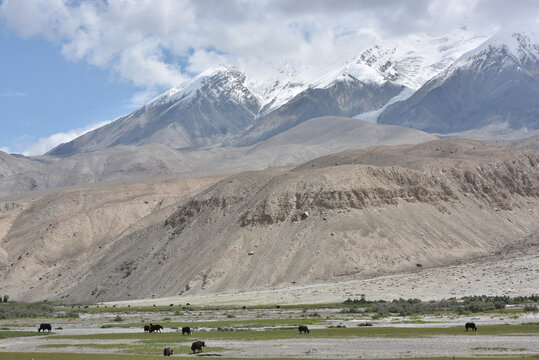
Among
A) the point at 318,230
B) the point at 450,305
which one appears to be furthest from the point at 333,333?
the point at 318,230

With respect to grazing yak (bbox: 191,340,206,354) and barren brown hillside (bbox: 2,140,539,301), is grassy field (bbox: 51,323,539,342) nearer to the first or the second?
grazing yak (bbox: 191,340,206,354)

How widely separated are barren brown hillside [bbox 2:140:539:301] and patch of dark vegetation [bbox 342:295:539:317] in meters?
26.2

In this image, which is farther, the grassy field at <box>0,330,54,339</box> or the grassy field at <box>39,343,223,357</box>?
the grassy field at <box>0,330,54,339</box>

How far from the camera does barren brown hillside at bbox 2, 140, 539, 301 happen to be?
324ft

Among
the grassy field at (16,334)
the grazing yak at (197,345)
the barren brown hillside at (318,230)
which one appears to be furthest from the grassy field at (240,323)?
the barren brown hillside at (318,230)

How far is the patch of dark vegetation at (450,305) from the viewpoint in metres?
57.0

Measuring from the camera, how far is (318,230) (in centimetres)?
10281

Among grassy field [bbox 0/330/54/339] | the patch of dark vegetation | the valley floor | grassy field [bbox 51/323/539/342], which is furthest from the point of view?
the patch of dark vegetation

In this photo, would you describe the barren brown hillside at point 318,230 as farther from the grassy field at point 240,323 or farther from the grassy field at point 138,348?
the grassy field at point 138,348

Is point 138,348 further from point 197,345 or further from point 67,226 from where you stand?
point 67,226

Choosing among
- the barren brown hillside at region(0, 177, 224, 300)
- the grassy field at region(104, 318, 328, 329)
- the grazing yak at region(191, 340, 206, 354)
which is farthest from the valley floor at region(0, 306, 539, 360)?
the barren brown hillside at region(0, 177, 224, 300)

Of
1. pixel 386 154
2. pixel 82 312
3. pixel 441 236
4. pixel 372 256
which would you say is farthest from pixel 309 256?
pixel 386 154

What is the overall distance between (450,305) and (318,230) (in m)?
41.6

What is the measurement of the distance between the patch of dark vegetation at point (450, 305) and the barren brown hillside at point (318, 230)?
2615 cm
